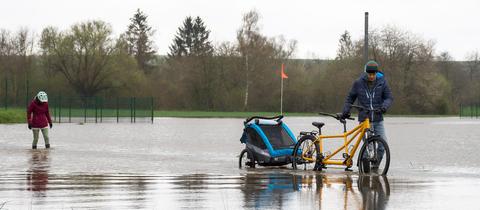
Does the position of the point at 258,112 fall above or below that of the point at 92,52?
below

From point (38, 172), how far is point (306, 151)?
439 centimetres

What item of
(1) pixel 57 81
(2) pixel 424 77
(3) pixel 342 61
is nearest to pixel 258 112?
(3) pixel 342 61

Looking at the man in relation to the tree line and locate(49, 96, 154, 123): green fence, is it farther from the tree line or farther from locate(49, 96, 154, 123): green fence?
the tree line

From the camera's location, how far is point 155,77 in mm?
100812

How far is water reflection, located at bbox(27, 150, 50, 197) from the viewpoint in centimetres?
1103

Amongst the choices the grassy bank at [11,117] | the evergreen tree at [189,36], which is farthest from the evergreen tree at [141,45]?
the grassy bank at [11,117]

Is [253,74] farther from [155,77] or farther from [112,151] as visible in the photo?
[112,151]

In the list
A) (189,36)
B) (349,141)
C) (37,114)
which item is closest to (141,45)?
(189,36)

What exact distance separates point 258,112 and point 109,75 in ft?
59.2

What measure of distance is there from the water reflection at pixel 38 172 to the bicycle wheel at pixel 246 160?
135 inches

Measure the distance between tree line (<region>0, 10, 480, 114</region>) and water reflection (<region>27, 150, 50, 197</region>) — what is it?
66.0m

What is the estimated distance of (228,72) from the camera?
91.7 meters

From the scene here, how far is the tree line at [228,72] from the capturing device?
8506 cm

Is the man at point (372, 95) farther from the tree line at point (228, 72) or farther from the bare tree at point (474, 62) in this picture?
the bare tree at point (474, 62)
